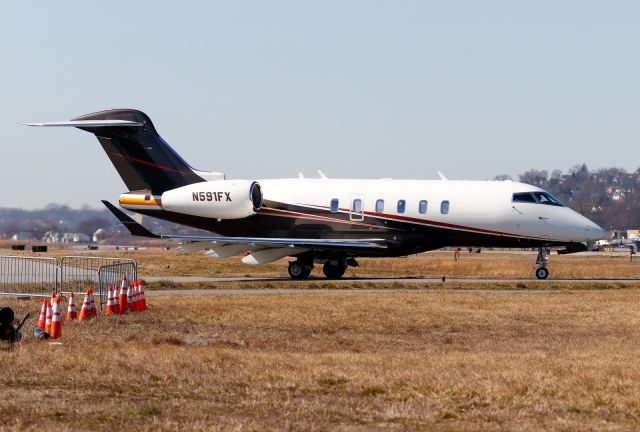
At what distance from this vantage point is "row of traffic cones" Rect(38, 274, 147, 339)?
60.6ft

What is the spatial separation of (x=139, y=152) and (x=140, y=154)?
81 mm

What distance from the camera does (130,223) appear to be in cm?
3497

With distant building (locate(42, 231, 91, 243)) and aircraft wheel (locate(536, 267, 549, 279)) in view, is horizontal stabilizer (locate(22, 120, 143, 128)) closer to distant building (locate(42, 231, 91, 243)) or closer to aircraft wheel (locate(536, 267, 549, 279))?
aircraft wheel (locate(536, 267, 549, 279))

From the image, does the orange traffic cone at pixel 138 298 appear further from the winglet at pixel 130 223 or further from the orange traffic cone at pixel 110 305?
the winglet at pixel 130 223

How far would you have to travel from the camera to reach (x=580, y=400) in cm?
1164

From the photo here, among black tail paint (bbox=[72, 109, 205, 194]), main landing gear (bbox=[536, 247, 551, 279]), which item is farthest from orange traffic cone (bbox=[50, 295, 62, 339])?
main landing gear (bbox=[536, 247, 551, 279])

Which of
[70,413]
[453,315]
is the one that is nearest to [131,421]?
[70,413]

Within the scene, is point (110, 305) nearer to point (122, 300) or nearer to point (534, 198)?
point (122, 300)

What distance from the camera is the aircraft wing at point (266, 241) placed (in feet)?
115

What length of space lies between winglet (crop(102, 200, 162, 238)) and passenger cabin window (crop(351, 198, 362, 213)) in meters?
6.84

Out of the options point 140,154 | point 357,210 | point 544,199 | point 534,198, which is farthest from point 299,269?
point 544,199

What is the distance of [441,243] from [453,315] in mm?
14162

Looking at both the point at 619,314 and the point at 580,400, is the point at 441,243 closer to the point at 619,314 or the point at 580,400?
the point at 619,314

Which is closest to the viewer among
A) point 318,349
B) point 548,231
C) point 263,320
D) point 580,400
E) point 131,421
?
point 131,421
